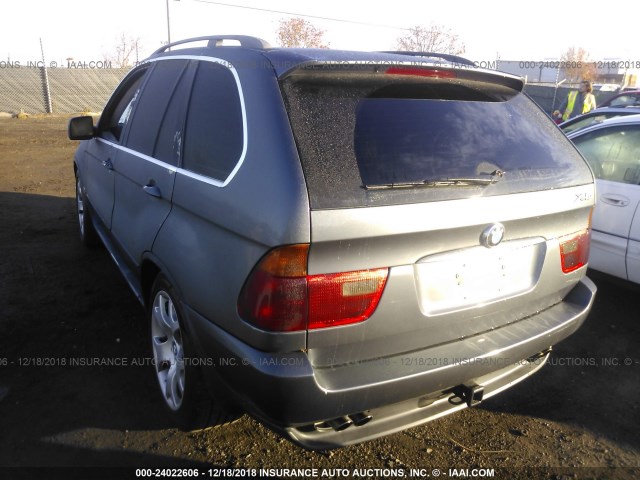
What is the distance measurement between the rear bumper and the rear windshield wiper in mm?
656

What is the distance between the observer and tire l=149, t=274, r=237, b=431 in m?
2.32

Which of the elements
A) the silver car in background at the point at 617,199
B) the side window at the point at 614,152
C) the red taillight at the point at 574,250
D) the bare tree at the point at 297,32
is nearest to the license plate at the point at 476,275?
the red taillight at the point at 574,250

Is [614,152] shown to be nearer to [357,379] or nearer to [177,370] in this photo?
[357,379]

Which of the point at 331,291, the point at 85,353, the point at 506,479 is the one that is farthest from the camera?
the point at 85,353

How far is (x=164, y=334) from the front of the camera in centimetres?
269

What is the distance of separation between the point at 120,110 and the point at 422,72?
2.73 metres

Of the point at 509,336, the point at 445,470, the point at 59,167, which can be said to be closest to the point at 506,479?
the point at 445,470

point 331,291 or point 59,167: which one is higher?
point 331,291

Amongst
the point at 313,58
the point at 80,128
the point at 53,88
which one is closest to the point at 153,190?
the point at 313,58

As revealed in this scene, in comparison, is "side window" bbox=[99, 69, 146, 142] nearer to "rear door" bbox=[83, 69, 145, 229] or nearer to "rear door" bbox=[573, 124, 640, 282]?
"rear door" bbox=[83, 69, 145, 229]

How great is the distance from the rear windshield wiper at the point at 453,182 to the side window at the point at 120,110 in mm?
2368

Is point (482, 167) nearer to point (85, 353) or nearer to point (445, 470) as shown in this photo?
point (445, 470)

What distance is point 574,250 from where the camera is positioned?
2492 mm

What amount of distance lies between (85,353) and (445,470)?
2317 millimetres
